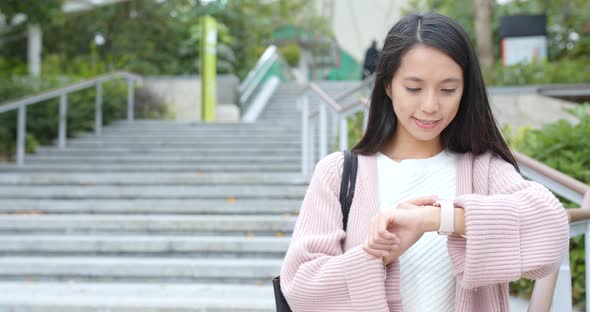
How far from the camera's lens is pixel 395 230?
3.46 ft

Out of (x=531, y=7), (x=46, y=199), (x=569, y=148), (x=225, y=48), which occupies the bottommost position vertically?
(x=46, y=199)

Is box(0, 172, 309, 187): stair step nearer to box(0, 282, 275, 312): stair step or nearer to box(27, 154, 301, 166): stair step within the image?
box(27, 154, 301, 166): stair step

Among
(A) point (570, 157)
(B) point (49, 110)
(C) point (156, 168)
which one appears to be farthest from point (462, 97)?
(B) point (49, 110)

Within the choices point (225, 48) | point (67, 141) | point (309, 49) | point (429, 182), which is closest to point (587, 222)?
point (429, 182)

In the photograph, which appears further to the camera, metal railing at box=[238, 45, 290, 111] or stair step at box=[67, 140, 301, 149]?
metal railing at box=[238, 45, 290, 111]

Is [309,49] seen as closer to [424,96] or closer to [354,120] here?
[354,120]

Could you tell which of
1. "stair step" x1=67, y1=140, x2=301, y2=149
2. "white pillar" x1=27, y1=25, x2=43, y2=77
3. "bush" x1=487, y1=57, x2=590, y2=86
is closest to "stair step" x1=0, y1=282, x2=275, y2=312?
"stair step" x1=67, y1=140, x2=301, y2=149

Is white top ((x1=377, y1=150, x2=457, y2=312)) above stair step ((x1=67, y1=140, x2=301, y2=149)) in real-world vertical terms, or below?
below

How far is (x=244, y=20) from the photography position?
1728cm

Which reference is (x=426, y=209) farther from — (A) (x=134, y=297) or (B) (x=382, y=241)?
(A) (x=134, y=297)

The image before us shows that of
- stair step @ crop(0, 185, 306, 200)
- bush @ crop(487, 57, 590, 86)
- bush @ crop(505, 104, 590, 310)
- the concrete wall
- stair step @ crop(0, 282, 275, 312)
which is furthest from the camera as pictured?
the concrete wall

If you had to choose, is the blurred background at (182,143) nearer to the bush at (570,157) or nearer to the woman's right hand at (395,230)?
the bush at (570,157)

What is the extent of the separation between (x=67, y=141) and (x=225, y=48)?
24.0 ft

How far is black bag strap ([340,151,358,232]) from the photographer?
1207 millimetres
